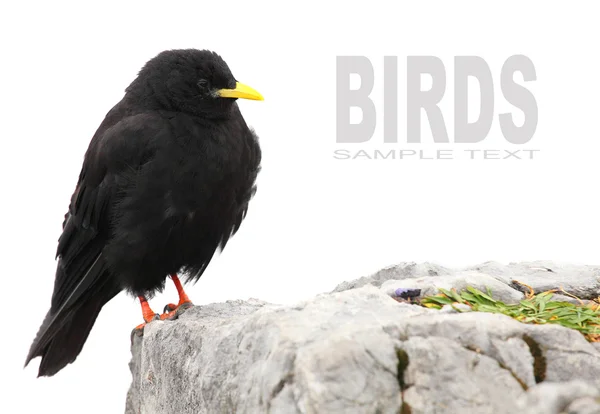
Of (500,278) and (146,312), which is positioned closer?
(500,278)

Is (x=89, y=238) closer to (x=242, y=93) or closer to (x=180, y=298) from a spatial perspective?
(x=180, y=298)

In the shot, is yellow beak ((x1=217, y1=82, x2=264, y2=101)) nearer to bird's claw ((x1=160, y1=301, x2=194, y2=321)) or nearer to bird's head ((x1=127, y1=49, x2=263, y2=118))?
bird's head ((x1=127, y1=49, x2=263, y2=118))

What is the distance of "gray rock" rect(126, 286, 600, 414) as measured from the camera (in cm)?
336

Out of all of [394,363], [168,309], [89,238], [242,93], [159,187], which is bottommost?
[168,309]

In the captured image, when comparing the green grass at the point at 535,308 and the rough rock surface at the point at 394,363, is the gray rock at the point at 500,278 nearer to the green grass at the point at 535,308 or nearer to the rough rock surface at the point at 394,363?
the green grass at the point at 535,308

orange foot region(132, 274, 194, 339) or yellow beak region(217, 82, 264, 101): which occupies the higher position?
yellow beak region(217, 82, 264, 101)

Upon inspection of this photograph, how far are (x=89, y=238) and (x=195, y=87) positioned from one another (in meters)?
1.40

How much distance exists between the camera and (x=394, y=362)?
3.46 metres

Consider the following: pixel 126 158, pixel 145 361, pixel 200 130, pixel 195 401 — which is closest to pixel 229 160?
pixel 200 130

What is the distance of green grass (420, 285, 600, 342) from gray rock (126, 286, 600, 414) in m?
0.37

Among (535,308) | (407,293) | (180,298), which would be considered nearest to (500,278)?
(535,308)

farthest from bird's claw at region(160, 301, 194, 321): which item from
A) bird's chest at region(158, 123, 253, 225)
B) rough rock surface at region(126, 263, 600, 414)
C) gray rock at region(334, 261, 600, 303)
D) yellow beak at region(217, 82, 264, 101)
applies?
rough rock surface at region(126, 263, 600, 414)

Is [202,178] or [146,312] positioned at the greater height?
[202,178]

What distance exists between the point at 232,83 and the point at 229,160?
63 cm
